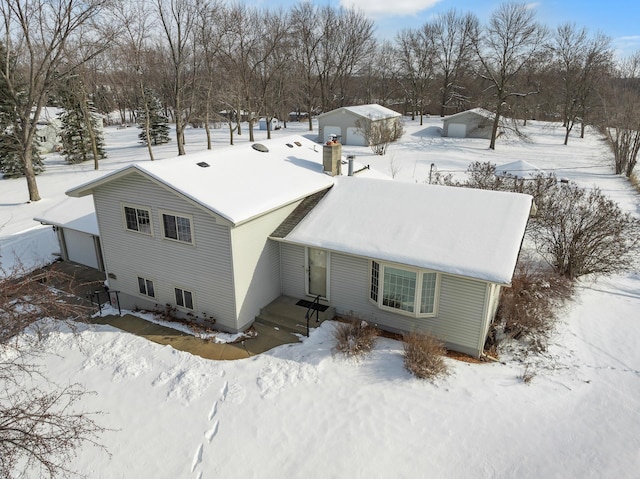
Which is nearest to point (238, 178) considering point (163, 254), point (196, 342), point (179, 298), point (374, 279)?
point (163, 254)

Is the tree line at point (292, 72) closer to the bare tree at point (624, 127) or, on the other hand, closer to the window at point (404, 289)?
the bare tree at point (624, 127)

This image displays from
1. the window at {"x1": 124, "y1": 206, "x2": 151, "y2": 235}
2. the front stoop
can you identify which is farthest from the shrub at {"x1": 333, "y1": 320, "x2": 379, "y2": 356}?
the window at {"x1": 124, "y1": 206, "x2": 151, "y2": 235}

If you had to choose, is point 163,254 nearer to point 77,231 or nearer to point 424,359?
point 77,231

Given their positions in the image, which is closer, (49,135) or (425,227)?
(425,227)

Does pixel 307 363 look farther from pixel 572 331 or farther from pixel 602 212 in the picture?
pixel 602 212

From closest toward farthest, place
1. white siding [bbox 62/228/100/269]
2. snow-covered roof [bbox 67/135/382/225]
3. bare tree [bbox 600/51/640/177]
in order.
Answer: snow-covered roof [bbox 67/135/382/225], white siding [bbox 62/228/100/269], bare tree [bbox 600/51/640/177]

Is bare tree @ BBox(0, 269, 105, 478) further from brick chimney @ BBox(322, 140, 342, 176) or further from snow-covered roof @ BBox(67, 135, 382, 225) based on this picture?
brick chimney @ BBox(322, 140, 342, 176)

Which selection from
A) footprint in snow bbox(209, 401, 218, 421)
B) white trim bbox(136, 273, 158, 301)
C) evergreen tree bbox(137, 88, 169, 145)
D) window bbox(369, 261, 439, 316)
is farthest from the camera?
evergreen tree bbox(137, 88, 169, 145)

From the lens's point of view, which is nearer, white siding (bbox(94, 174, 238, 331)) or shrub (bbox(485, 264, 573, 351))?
white siding (bbox(94, 174, 238, 331))
